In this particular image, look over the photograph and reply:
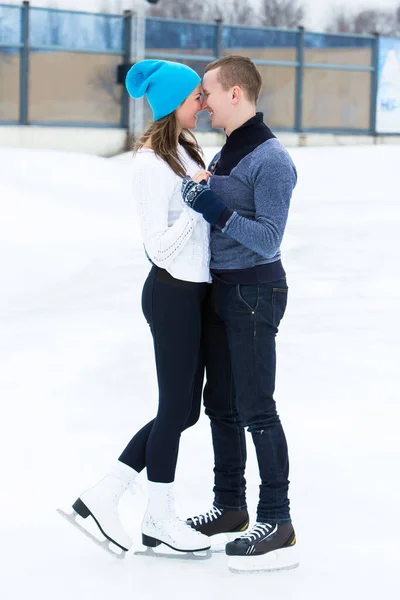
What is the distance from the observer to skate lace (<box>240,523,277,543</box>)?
3504mm

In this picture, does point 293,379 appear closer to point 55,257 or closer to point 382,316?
point 382,316

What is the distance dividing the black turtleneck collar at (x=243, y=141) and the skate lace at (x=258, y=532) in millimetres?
1232

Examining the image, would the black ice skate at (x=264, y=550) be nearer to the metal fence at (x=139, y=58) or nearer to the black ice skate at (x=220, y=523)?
the black ice skate at (x=220, y=523)

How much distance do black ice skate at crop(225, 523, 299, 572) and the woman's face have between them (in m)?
1.43

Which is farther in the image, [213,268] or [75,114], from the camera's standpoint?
[75,114]

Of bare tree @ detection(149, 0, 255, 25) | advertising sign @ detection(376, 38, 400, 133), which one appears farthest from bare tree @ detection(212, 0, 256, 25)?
advertising sign @ detection(376, 38, 400, 133)

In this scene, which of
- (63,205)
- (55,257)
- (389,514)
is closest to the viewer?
(389,514)

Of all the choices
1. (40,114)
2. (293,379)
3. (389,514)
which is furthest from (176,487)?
(40,114)

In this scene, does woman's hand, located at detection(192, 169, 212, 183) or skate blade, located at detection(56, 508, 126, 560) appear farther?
skate blade, located at detection(56, 508, 126, 560)

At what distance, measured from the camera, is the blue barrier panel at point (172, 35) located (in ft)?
64.3

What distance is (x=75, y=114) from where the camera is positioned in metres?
18.6

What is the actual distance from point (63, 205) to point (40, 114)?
6.12 metres

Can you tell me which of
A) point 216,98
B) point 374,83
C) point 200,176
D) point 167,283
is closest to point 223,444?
point 167,283

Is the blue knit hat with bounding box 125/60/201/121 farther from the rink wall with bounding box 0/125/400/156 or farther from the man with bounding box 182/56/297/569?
the rink wall with bounding box 0/125/400/156
